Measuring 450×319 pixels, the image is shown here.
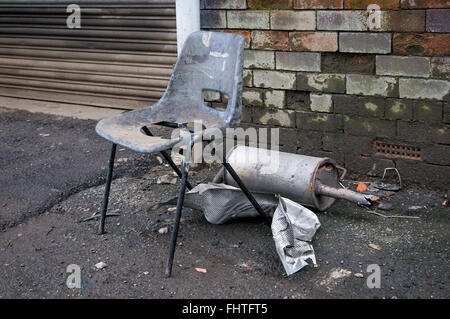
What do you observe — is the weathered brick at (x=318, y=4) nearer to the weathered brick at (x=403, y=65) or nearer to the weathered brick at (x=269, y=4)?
the weathered brick at (x=269, y=4)

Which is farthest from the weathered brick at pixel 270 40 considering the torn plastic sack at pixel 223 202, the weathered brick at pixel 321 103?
the torn plastic sack at pixel 223 202

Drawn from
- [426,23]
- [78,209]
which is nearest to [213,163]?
[78,209]

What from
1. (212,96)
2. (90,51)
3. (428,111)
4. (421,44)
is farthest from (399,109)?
(90,51)

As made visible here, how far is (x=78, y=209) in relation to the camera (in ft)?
14.0

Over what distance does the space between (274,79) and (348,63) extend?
62 cm

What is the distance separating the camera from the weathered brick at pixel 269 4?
4.44 meters

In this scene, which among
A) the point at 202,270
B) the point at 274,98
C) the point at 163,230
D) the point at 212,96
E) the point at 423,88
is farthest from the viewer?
the point at 212,96

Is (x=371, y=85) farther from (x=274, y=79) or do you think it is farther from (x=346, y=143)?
(x=274, y=79)

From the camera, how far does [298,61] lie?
14.9 feet

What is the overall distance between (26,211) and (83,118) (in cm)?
252

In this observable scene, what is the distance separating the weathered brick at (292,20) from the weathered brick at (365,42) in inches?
10.2

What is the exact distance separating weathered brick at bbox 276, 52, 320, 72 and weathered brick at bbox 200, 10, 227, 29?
1.77 ft

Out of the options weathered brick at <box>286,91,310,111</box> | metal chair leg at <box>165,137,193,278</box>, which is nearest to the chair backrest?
metal chair leg at <box>165,137,193,278</box>

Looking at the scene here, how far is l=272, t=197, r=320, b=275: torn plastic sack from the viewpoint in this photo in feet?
10.9
